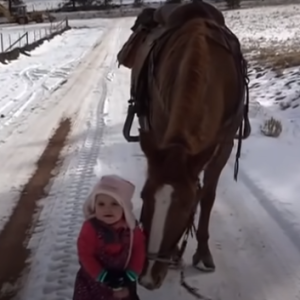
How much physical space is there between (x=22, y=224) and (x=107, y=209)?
2.45 m

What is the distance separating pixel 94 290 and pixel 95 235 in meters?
0.33

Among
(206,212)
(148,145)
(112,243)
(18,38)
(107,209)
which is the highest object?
(148,145)

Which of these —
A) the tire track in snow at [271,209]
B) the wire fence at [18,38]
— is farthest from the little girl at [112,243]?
the wire fence at [18,38]

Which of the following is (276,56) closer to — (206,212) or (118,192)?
(206,212)

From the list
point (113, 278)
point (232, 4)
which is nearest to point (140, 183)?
→ point (113, 278)

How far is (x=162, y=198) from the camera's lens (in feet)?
9.25

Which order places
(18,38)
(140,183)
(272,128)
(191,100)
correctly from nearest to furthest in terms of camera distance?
(191,100) → (140,183) → (272,128) → (18,38)

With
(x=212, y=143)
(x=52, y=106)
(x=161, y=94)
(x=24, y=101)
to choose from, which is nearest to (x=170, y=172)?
(x=212, y=143)

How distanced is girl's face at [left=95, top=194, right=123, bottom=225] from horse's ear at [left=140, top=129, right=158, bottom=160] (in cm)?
29

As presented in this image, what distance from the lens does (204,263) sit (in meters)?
4.40

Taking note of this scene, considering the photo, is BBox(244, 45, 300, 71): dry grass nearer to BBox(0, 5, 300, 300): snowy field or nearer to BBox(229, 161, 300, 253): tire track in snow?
BBox(0, 5, 300, 300): snowy field

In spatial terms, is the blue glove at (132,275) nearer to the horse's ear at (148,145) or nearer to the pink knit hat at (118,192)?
the pink knit hat at (118,192)

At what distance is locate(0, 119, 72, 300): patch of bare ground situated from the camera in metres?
4.32

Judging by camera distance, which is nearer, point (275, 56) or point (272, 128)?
point (272, 128)
